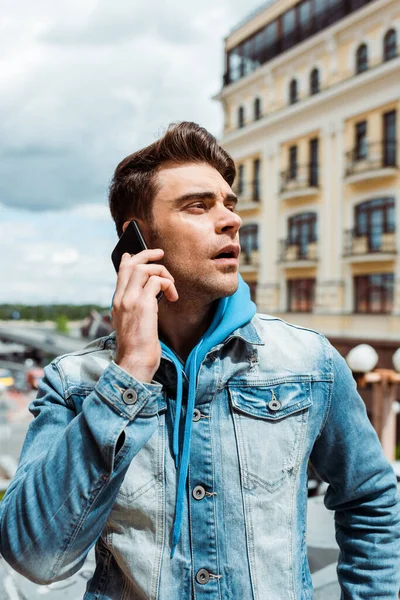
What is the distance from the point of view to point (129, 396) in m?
1.34

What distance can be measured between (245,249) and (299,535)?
22694 millimetres

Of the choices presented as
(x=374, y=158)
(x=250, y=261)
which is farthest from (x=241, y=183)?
(x=374, y=158)

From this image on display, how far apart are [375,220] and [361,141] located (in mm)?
2980

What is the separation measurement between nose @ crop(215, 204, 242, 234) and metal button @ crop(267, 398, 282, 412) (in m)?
0.53

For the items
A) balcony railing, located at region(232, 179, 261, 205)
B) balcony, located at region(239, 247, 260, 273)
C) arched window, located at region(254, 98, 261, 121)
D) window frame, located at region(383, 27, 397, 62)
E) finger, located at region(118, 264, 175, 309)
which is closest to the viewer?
finger, located at region(118, 264, 175, 309)

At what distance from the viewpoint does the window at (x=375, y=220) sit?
18.1 metres

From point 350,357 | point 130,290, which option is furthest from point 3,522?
point 350,357

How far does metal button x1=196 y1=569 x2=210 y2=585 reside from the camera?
1461 mm

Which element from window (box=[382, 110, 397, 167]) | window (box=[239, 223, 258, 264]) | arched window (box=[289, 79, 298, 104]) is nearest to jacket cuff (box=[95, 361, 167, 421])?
window (box=[382, 110, 397, 167])

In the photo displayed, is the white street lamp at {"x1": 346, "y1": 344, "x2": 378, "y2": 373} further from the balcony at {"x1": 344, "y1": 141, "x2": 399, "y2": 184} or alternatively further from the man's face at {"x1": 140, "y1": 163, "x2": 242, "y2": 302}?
the balcony at {"x1": 344, "y1": 141, "x2": 399, "y2": 184}

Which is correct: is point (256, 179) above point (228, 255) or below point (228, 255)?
above

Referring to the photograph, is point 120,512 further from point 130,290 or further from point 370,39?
point 370,39

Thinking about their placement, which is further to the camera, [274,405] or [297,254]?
[297,254]

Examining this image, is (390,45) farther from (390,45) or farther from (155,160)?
(155,160)
